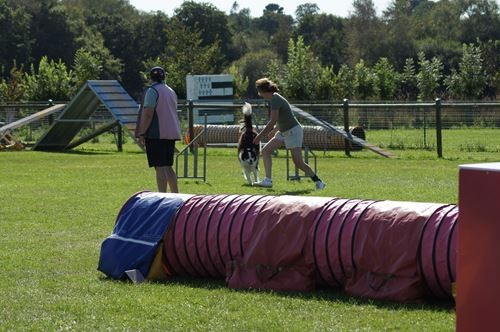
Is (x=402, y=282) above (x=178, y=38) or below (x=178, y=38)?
below

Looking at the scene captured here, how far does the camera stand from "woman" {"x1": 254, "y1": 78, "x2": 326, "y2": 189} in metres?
15.9

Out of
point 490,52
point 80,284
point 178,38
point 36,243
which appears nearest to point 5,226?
point 36,243

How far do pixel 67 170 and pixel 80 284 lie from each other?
13.7 metres

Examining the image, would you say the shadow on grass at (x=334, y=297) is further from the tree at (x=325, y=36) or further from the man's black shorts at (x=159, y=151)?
the tree at (x=325, y=36)

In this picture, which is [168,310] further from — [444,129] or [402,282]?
[444,129]

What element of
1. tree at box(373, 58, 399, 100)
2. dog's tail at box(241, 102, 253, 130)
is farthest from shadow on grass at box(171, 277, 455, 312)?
tree at box(373, 58, 399, 100)

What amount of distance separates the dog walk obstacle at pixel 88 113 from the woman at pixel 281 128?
34.9ft

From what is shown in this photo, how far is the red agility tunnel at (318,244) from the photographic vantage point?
7.61 metres

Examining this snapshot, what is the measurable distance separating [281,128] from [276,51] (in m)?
86.9

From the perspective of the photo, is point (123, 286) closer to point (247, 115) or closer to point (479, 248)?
point (479, 248)

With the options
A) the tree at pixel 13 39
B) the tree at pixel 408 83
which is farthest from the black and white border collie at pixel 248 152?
the tree at pixel 13 39

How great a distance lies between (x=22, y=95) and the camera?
4888 centimetres

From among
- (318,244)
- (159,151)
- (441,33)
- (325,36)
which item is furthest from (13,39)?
(318,244)

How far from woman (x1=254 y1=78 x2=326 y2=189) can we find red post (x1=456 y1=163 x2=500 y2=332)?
10.6m
